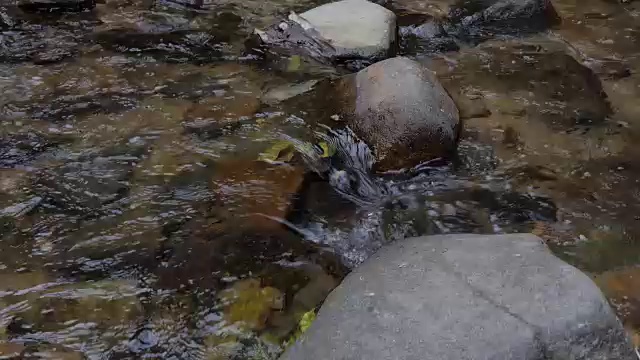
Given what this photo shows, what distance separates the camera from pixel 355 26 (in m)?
5.09

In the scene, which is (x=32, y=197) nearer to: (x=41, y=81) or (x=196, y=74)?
(x=41, y=81)

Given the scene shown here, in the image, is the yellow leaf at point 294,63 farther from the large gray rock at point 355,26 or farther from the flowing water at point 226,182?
the large gray rock at point 355,26

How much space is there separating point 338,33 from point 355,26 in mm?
151

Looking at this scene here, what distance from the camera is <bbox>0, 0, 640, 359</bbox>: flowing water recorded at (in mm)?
2967

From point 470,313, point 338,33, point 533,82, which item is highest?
point 470,313

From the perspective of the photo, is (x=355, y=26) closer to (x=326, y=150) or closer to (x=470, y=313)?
(x=326, y=150)

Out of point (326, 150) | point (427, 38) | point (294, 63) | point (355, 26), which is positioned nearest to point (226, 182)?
point (326, 150)

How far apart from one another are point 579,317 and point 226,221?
6.04 feet

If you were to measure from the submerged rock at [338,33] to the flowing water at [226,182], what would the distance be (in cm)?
20

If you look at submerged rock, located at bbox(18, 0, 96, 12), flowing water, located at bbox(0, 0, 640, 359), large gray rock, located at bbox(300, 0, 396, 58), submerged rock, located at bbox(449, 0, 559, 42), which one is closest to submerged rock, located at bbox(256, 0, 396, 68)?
large gray rock, located at bbox(300, 0, 396, 58)

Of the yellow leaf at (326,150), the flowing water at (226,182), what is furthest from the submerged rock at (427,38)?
the yellow leaf at (326,150)

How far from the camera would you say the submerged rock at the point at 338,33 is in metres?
4.96

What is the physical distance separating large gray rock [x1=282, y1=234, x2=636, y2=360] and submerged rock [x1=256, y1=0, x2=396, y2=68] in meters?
2.59

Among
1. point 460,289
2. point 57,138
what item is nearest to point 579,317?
point 460,289
